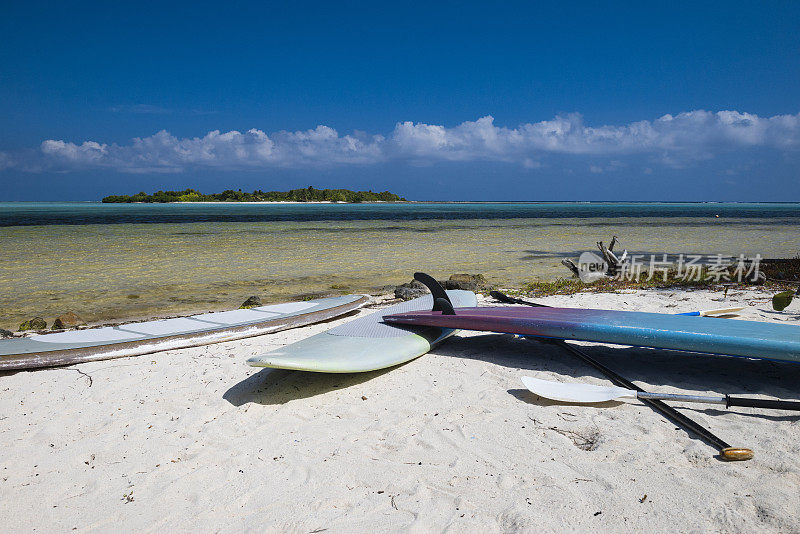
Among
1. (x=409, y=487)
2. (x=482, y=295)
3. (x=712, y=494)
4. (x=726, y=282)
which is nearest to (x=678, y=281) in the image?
(x=726, y=282)

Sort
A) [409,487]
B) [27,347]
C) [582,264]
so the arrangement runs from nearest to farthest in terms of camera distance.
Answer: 1. [409,487]
2. [27,347]
3. [582,264]

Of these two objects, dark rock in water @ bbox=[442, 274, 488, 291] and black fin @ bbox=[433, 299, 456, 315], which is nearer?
black fin @ bbox=[433, 299, 456, 315]

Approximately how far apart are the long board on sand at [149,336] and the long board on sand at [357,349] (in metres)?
1.09

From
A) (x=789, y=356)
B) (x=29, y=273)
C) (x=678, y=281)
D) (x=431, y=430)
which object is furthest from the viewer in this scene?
(x=29, y=273)

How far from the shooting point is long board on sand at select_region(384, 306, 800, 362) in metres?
3.03

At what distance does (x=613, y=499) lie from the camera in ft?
6.55

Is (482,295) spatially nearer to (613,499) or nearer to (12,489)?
(613,499)

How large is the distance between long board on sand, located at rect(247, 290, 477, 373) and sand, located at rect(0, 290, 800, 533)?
5.9 inches

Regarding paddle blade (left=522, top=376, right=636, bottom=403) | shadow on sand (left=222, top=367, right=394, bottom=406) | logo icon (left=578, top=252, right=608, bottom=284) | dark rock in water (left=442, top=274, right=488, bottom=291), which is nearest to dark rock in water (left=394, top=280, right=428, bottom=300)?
dark rock in water (left=442, top=274, right=488, bottom=291)

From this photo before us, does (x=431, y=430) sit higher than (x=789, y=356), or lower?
lower

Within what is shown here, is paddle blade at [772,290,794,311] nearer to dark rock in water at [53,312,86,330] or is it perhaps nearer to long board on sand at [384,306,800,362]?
long board on sand at [384,306,800,362]

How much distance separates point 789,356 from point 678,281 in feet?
15.3

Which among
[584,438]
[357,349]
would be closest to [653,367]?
[584,438]

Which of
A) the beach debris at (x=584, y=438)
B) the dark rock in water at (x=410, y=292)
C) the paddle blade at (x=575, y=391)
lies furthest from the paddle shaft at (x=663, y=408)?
the dark rock in water at (x=410, y=292)
